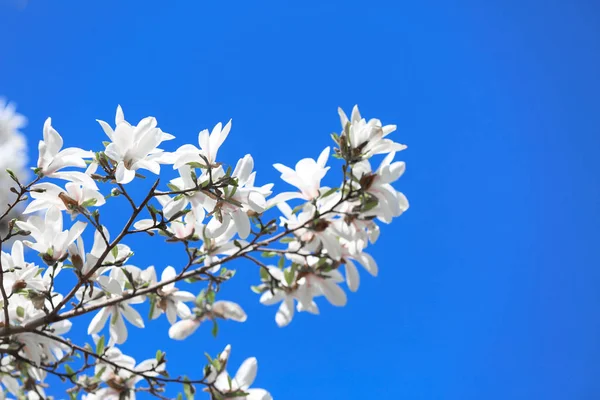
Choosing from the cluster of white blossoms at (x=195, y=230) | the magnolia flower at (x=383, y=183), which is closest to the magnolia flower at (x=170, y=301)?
the cluster of white blossoms at (x=195, y=230)

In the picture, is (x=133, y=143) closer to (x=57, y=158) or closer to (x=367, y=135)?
(x=57, y=158)

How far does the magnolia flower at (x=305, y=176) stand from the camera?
113 centimetres

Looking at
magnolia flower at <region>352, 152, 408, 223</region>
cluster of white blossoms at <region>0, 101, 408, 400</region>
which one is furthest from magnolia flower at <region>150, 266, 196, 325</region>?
magnolia flower at <region>352, 152, 408, 223</region>

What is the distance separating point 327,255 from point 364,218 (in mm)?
123

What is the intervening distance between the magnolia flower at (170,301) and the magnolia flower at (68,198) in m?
0.28

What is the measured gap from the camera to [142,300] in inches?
53.1

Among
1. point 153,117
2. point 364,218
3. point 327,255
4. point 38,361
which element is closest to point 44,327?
point 38,361

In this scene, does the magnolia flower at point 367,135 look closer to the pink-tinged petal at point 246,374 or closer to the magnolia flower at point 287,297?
the magnolia flower at point 287,297

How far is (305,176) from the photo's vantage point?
1141 mm

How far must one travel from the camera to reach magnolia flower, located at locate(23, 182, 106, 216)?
116cm

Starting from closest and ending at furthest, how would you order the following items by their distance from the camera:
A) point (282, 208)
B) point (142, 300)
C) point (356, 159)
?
point (356, 159) → point (282, 208) → point (142, 300)

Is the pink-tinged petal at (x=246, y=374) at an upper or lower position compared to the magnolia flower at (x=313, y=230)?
lower

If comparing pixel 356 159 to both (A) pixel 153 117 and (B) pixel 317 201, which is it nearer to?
(B) pixel 317 201

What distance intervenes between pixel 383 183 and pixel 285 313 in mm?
396
